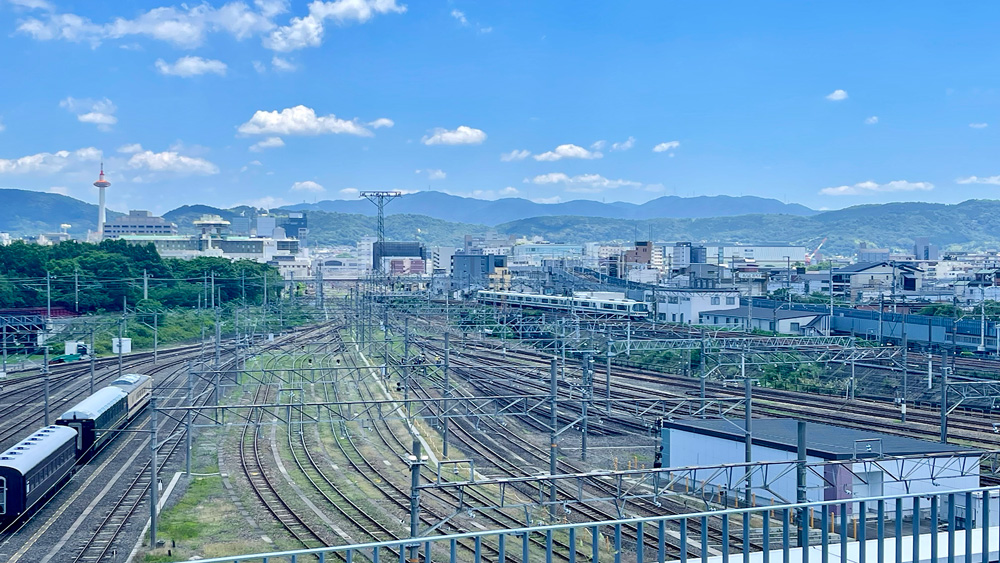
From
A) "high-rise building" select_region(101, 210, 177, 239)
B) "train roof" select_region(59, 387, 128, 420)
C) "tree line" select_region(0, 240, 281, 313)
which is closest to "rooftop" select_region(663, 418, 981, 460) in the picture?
"train roof" select_region(59, 387, 128, 420)

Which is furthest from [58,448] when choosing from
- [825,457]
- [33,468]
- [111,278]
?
[111,278]

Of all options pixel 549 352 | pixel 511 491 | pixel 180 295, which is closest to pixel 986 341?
pixel 549 352

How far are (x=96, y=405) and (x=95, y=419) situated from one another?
2.68 feet

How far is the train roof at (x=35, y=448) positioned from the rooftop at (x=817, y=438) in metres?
9.50

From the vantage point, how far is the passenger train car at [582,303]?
36.8 metres

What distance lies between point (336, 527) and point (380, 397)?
11.8m

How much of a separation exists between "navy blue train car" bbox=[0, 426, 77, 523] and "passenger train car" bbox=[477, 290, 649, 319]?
21152 millimetres

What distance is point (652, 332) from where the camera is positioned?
1185 inches

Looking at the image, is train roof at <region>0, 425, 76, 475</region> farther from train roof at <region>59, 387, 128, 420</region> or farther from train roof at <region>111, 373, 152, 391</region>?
train roof at <region>111, 373, 152, 391</region>

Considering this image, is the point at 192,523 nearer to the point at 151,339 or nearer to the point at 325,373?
the point at 325,373

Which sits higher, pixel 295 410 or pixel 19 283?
pixel 19 283

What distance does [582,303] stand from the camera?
1533 inches

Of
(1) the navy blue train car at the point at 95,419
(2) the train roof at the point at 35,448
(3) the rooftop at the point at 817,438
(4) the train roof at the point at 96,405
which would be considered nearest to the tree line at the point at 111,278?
(4) the train roof at the point at 96,405

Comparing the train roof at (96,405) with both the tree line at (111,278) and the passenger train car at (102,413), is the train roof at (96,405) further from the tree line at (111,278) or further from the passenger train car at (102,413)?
the tree line at (111,278)
